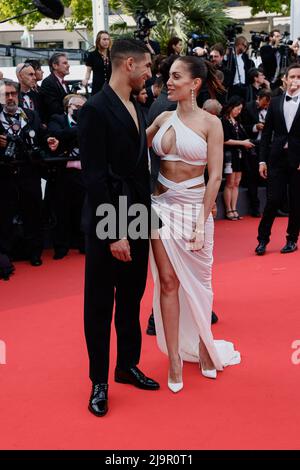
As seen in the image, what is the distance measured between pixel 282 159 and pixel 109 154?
395 centimetres

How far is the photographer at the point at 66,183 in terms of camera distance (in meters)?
7.15

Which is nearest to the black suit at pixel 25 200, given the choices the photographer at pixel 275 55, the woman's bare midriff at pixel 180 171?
the woman's bare midriff at pixel 180 171

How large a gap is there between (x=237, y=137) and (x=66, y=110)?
2.65m

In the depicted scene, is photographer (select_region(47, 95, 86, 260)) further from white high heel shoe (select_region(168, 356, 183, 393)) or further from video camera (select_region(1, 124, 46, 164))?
white high heel shoe (select_region(168, 356, 183, 393))

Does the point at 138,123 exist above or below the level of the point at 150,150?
above

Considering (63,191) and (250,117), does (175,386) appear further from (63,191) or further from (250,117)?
(250,117)

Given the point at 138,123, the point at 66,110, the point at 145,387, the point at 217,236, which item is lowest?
the point at 217,236

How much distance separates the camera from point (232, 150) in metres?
8.98

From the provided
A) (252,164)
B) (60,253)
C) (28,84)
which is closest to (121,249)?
(60,253)

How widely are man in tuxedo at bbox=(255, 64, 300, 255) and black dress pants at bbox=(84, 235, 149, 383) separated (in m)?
3.49

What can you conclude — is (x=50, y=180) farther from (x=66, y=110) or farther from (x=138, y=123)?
(x=138, y=123)

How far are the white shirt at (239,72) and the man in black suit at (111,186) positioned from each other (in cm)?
740

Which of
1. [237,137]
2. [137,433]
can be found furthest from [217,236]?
[137,433]

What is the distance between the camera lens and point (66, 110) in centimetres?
743
